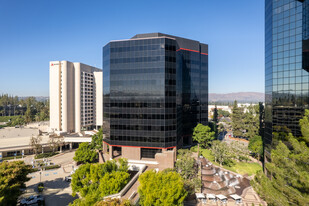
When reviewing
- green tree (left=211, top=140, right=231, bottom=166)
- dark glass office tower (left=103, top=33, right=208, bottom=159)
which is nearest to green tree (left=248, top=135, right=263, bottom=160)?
green tree (left=211, top=140, right=231, bottom=166)

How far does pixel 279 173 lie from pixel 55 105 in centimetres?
9088

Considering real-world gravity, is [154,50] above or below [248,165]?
above

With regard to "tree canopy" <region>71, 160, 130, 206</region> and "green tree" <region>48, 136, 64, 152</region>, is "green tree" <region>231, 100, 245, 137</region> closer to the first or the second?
"tree canopy" <region>71, 160, 130, 206</region>

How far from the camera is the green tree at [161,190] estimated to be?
22.8 m

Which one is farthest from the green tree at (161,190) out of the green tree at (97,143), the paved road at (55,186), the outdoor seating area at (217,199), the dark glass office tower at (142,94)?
the green tree at (97,143)

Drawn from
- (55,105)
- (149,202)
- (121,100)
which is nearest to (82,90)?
(55,105)

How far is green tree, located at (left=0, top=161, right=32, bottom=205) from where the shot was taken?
82.2 ft

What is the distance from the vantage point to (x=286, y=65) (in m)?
35.4

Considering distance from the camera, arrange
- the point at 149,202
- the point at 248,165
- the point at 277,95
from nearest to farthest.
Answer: the point at 149,202 < the point at 277,95 < the point at 248,165

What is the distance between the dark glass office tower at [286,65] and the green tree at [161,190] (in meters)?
26.8

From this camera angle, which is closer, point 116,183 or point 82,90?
point 116,183

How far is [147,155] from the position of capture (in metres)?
48.6

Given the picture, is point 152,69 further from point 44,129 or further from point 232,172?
point 44,129

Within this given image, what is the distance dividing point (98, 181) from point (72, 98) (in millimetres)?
67301
